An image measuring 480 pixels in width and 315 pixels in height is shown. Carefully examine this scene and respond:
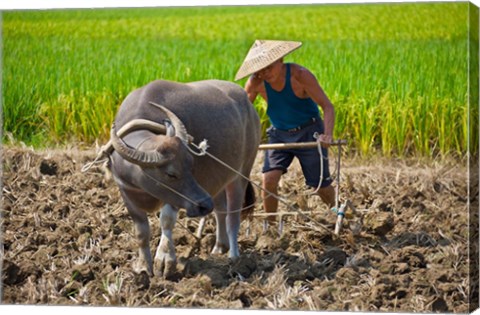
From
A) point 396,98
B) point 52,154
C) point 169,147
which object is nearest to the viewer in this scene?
point 169,147

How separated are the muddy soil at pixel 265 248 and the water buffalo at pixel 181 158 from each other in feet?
0.77

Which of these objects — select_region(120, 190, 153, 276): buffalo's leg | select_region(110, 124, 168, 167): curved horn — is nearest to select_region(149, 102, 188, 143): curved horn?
select_region(110, 124, 168, 167): curved horn

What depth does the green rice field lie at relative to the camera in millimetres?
8266

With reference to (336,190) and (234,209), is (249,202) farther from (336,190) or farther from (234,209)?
(336,190)

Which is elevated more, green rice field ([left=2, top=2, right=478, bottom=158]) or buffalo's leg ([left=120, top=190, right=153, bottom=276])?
green rice field ([left=2, top=2, right=478, bottom=158])

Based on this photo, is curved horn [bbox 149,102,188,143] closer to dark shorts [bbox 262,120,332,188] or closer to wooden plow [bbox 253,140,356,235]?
wooden plow [bbox 253,140,356,235]

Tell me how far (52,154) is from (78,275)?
1347mm

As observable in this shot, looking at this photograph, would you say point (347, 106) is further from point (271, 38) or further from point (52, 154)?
point (52, 154)

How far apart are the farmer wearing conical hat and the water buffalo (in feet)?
0.53

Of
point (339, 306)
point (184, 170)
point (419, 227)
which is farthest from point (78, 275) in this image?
point (419, 227)

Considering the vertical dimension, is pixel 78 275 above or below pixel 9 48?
below

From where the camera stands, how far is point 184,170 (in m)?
7.63

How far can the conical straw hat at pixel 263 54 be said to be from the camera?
8.41 m

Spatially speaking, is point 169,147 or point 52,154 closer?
point 169,147
